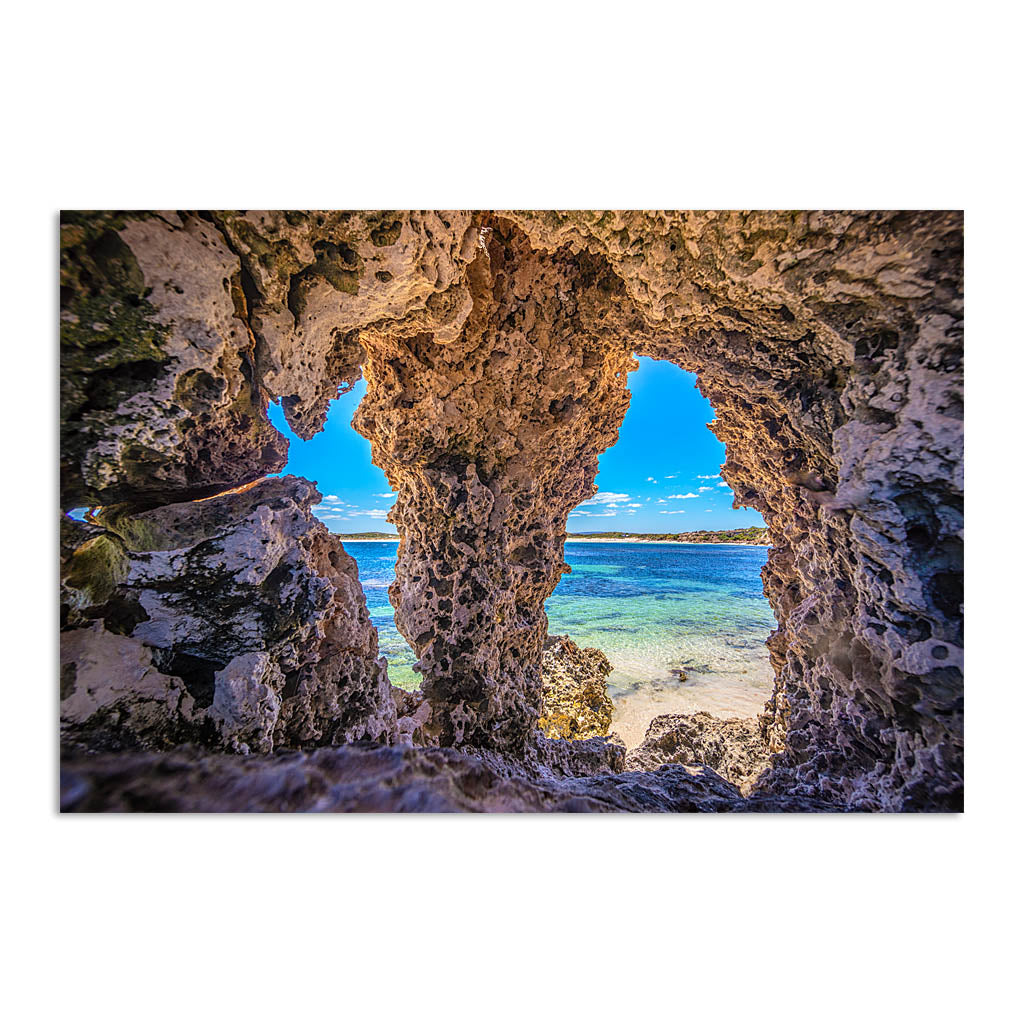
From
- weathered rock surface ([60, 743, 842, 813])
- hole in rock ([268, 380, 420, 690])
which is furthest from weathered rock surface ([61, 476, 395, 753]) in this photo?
hole in rock ([268, 380, 420, 690])

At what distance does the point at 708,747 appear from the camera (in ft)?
14.1

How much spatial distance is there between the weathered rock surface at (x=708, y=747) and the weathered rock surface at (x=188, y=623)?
3.95 m

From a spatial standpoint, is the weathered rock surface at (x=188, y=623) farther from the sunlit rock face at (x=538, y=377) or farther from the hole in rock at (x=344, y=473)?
the hole in rock at (x=344, y=473)

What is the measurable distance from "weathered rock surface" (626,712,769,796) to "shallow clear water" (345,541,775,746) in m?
2.10

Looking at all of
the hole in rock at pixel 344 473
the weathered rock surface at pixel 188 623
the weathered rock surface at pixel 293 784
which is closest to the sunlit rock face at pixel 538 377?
the weathered rock surface at pixel 188 623

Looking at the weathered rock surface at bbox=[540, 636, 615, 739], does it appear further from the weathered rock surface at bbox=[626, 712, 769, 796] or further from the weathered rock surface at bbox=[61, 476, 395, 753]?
the weathered rock surface at bbox=[61, 476, 395, 753]

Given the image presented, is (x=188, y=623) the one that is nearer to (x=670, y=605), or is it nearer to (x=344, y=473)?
(x=344, y=473)

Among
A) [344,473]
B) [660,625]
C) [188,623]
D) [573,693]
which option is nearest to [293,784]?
[188,623]

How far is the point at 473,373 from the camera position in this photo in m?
2.77

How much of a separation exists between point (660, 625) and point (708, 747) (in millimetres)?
11036

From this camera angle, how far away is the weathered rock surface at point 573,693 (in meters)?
5.38

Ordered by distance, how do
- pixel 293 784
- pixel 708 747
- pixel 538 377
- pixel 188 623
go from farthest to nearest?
1. pixel 708 747
2. pixel 538 377
3. pixel 188 623
4. pixel 293 784
